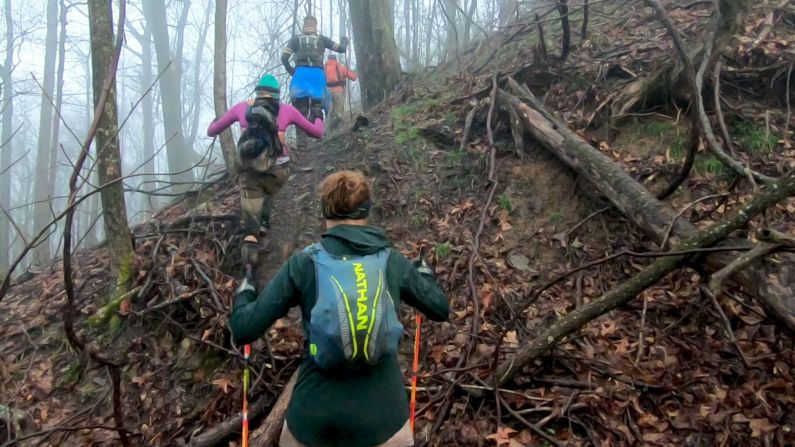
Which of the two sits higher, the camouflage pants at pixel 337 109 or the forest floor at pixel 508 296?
the camouflage pants at pixel 337 109

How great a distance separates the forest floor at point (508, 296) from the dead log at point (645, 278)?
337 mm

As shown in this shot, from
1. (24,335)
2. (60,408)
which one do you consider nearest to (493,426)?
(60,408)

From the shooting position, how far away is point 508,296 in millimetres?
4938

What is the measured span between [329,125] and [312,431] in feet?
28.9

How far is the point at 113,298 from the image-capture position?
554cm

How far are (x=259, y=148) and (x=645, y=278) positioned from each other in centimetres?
415

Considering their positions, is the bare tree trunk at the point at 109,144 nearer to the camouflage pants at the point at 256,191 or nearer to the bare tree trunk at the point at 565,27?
the camouflage pants at the point at 256,191

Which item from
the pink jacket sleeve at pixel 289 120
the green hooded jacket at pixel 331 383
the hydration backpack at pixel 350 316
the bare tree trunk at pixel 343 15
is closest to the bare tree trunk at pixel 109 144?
the pink jacket sleeve at pixel 289 120

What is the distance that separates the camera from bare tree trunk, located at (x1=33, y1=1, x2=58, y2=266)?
16625 millimetres

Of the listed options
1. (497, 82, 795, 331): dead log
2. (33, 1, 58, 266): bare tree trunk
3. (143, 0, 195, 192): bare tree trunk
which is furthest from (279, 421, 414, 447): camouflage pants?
(143, 0, 195, 192): bare tree trunk

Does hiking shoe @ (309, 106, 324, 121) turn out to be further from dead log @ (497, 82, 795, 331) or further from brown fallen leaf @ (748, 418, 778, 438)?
brown fallen leaf @ (748, 418, 778, 438)

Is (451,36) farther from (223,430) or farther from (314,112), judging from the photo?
(223,430)

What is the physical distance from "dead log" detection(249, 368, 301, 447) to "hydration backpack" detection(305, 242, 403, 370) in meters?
1.64

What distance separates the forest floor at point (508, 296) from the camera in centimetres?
370
